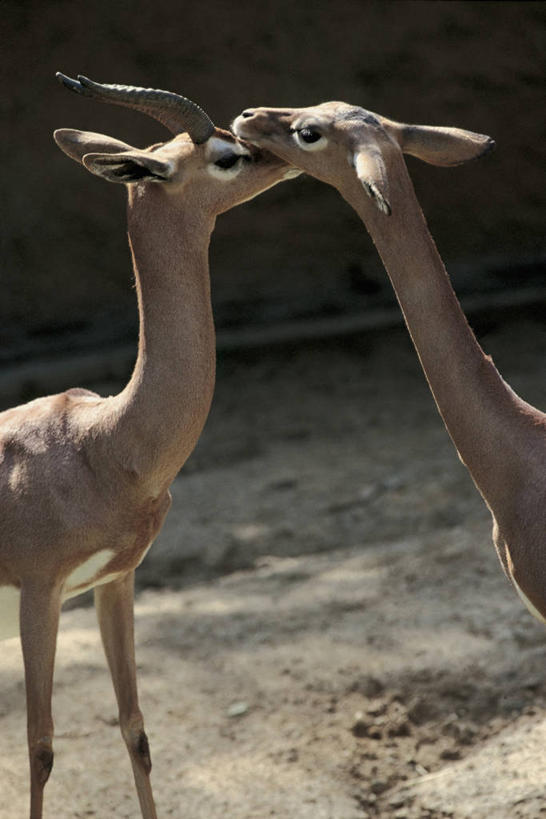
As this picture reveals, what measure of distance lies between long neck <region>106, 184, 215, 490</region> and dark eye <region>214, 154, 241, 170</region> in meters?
0.13

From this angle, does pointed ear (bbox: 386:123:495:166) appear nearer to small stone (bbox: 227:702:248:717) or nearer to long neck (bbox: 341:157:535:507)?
long neck (bbox: 341:157:535:507)

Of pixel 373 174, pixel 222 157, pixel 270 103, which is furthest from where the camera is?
pixel 270 103

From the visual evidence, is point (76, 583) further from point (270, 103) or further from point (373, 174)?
point (270, 103)

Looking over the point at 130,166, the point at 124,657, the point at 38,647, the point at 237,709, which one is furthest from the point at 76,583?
the point at 237,709

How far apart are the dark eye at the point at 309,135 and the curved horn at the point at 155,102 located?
28 centimetres

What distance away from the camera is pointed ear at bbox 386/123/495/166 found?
2.82 m

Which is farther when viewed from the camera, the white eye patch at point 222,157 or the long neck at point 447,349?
the white eye patch at point 222,157

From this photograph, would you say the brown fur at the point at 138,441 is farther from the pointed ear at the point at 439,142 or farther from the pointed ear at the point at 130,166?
the pointed ear at the point at 439,142

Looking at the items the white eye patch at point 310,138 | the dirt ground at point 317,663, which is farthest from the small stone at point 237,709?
the white eye patch at point 310,138

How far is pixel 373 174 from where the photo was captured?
2479 mm

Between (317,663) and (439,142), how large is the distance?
2.23 metres

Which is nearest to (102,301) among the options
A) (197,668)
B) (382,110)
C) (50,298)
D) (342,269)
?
(50,298)

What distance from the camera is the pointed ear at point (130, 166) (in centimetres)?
284

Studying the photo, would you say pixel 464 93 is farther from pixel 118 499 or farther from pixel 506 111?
pixel 118 499
